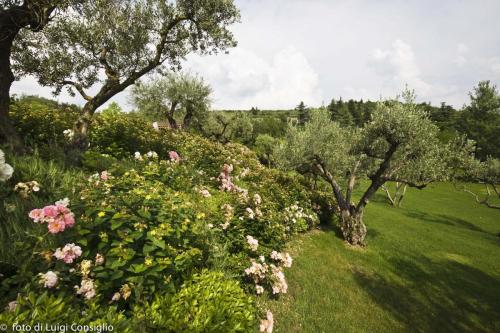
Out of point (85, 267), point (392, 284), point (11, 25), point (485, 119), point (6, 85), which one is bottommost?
point (392, 284)

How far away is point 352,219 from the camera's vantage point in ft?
51.6

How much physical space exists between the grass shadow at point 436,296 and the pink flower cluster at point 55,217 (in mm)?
10198

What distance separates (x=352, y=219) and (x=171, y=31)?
13489 mm

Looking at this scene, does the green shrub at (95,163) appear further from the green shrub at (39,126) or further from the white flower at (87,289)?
the white flower at (87,289)

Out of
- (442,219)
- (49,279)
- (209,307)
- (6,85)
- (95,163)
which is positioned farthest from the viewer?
(442,219)

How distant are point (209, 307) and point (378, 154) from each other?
14.8 metres

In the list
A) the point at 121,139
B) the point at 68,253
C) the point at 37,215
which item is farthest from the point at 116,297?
the point at 121,139

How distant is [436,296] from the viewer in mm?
11547

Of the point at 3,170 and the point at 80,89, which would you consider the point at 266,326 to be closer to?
the point at 3,170

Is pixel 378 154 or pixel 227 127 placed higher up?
pixel 227 127

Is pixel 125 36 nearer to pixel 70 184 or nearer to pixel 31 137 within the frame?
pixel 31 137

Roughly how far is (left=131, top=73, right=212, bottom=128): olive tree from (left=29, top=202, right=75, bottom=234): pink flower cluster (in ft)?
89.0

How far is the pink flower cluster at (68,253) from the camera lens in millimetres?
3781

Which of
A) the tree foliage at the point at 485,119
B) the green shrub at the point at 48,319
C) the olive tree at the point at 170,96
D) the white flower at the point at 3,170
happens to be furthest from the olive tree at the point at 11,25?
the tree foliage at the point at 485,119
